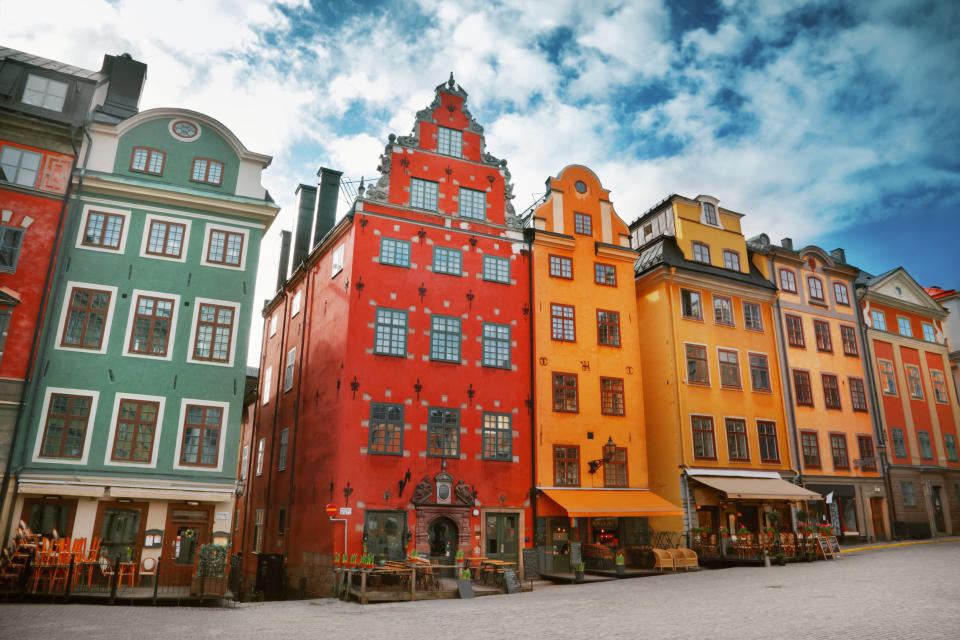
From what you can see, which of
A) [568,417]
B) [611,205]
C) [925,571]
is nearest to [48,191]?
[568,417]

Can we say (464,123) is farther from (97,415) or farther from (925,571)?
(925,571)

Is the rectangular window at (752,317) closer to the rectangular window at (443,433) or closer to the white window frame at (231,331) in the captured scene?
the rectangular window at (443,433)

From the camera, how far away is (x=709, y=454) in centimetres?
2941

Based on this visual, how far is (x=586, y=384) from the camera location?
91.8ft

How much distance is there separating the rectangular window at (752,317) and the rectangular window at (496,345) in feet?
44.1

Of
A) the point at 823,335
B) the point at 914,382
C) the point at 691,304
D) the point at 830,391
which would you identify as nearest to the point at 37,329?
the point at 691,304

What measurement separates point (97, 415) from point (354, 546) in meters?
8.93

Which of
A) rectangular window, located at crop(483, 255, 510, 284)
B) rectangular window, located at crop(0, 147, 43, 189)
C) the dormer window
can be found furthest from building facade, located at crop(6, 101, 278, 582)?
rectangular window, located at crop(483, 255, 510, 284)

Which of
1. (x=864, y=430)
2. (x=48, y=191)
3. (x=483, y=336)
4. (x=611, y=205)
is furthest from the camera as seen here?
(x=864, y=430)

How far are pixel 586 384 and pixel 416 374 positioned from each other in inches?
299

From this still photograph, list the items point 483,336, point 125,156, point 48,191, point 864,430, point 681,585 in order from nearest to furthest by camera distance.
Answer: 1. point 681,585
2. point 48,191
3. point 125,156
4. point 483,336
5. point 864,430

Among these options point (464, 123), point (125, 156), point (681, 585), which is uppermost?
point (464, 123)

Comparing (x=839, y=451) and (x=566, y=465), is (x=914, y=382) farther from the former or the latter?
(x=566, y=465)

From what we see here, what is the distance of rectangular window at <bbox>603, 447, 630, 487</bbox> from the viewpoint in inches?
1072
